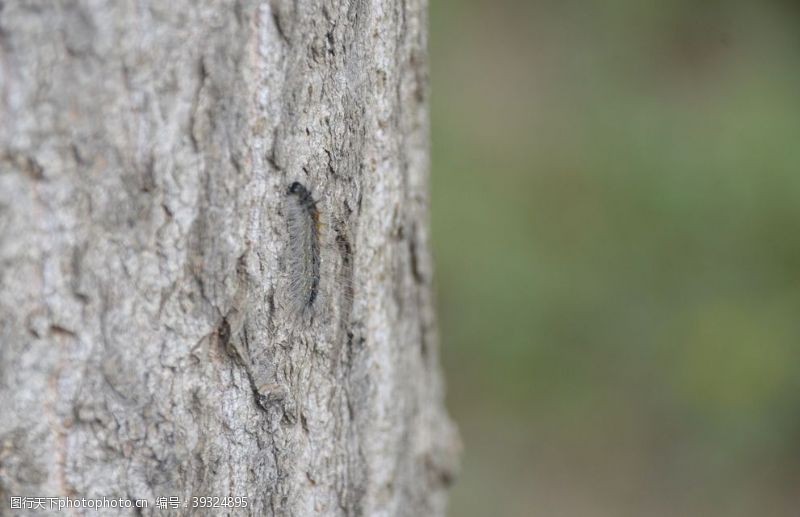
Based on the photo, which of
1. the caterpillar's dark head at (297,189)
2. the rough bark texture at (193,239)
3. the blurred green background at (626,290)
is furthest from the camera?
the blurred green background at (626,290)

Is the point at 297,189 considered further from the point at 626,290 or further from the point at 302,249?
the point at 626,290

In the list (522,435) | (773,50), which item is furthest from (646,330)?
(773,50)

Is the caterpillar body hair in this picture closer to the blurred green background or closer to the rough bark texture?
the rough bark texture

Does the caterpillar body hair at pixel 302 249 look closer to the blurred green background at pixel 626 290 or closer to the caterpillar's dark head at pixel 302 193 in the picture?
the caterpillar's dark head at pixel 302 193

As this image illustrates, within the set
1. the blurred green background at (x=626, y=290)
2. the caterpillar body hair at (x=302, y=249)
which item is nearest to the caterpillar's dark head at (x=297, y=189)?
the caterpillar body hair at (x=302, y=249)

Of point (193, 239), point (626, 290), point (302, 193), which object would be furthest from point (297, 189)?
point (626, 290)

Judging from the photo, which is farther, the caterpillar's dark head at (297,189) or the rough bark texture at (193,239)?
the caterpillar's dark head at (297,189)

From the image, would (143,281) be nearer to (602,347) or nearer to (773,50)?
(602,347)

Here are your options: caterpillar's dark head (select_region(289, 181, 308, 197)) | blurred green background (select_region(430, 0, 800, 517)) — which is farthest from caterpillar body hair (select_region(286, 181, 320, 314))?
blurred green background (select_region(430, 0, 800, 517))
